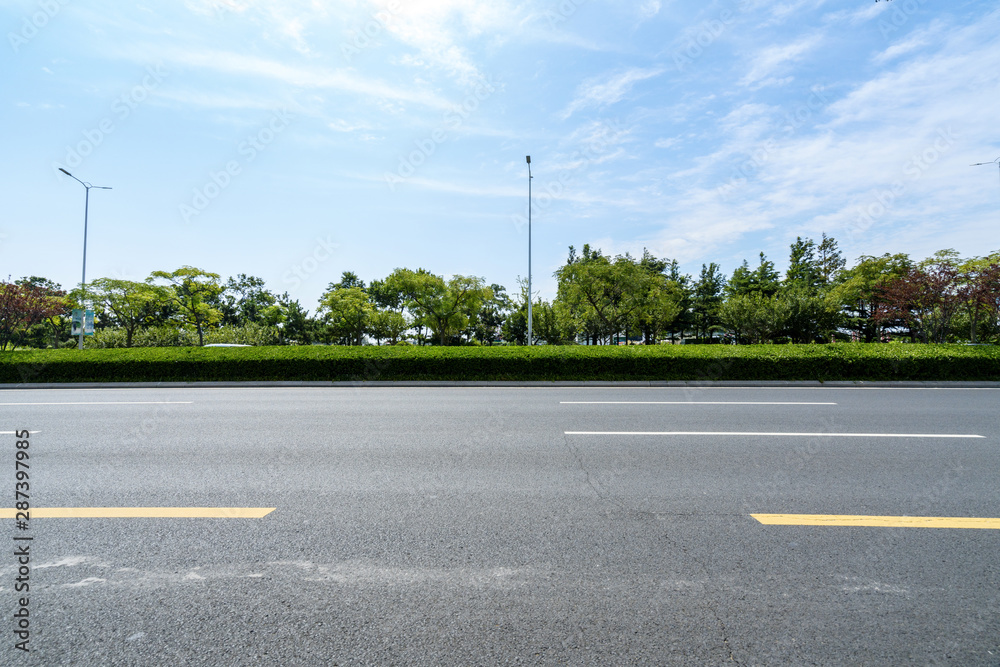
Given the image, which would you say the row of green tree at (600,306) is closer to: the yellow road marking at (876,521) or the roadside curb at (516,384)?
the roadside curb at (516,384)

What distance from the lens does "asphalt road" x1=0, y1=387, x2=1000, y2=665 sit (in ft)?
7.00

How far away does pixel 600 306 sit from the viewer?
100ft

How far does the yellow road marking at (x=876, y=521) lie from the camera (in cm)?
331

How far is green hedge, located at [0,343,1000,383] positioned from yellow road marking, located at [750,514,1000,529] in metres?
10.0

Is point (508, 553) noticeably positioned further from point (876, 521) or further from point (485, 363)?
point (485, 363)

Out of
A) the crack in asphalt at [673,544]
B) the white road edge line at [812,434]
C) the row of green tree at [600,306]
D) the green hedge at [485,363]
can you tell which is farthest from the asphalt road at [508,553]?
the row of green tree at [600,306]

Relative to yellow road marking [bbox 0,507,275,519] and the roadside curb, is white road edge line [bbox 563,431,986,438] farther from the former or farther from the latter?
the roadside curb

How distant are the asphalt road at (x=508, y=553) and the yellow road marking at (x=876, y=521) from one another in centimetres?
10

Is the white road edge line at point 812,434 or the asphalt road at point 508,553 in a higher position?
the white road edge line at point 812,434

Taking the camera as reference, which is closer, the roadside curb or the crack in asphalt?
the crack in asphalt

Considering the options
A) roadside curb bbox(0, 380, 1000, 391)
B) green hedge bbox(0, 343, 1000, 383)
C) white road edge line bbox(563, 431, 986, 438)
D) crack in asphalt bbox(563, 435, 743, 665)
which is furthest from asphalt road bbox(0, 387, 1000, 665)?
green hedge bbox(0, 343, 1000, 383)

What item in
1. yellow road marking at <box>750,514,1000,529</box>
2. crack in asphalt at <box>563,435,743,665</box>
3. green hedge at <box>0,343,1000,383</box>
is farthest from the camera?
green hedge at <box>0,343,1000,383</box>

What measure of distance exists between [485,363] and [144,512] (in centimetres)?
1079

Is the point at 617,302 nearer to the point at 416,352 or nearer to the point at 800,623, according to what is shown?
the point at 416,352
